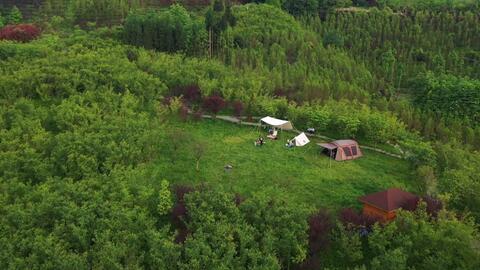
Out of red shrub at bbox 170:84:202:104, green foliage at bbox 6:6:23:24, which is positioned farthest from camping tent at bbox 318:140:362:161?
green foliage at bbox 6:6:23:24

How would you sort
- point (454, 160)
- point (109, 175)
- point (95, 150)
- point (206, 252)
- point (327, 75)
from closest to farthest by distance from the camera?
point (206, 252) < point (109, 175) < point (95, 150) < point (454, 160) < point (327, 75)

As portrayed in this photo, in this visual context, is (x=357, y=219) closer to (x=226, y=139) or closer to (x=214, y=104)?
(x=226, y=139)

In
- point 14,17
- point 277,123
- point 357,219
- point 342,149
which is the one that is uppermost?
point 14,17

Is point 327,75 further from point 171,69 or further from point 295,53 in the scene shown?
point 171,69

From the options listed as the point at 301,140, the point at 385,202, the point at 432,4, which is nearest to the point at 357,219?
the point at 385,202

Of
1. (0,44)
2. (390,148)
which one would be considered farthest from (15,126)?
(390,148)
